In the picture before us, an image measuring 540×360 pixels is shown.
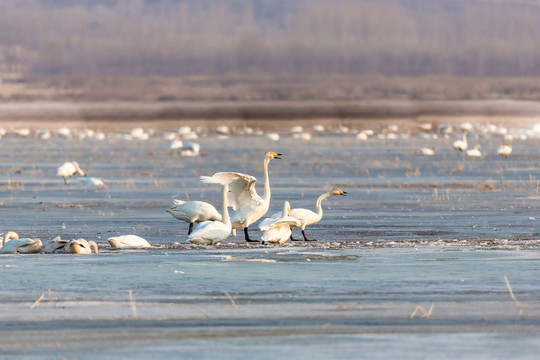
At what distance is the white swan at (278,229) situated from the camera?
46.4 feet

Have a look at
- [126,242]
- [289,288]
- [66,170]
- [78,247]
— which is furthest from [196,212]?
[66,170]

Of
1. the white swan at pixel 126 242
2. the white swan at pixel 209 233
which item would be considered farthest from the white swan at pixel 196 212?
the white swan at pixel 126 242

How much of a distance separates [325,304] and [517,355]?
2327 millimetres

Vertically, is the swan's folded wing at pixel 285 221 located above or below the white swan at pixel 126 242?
above

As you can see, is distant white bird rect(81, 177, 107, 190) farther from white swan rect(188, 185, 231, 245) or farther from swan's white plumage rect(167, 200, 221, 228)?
white swan rect(188, 185, 231, 245)

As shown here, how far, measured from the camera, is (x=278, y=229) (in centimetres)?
1428

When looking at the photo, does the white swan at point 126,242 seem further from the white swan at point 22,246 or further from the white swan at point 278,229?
the white swan at point 278,229

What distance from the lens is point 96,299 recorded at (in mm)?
9273

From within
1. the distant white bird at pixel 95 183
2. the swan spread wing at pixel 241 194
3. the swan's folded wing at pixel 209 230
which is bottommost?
the distant white bird at pixel 95 183

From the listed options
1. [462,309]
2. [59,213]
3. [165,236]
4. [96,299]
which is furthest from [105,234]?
[462,309]

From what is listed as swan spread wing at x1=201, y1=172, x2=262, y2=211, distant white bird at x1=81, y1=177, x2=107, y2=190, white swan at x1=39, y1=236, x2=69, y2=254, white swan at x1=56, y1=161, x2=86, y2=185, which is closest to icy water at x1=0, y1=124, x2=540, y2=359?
white swan at x1=39, y1=236, x2=69, y2=254

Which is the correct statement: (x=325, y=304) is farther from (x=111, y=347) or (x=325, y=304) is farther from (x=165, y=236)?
(x=165, y=236)

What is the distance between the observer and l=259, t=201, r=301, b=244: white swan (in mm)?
14141

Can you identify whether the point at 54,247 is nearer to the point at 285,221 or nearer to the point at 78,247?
the point at 78,247
